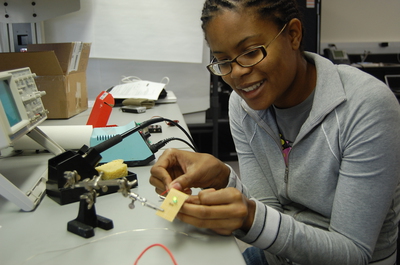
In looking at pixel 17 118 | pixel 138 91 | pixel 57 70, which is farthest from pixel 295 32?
pixel 138 91

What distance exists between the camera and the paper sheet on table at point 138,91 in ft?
6.10

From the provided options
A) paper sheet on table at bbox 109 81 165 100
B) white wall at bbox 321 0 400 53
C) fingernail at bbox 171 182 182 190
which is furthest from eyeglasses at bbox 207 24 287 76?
white wall at bbox 321 0 400 53

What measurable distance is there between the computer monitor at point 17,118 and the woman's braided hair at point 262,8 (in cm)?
44

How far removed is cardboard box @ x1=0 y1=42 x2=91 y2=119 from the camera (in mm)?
1425

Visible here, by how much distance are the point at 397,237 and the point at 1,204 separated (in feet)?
2.94

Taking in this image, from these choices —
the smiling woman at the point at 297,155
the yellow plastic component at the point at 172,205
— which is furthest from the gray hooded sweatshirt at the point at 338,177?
the yellow plastic component at the point at 172,205

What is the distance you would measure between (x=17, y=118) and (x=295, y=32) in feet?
2.14

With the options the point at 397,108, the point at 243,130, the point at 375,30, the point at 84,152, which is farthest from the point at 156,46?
the point at 375,30

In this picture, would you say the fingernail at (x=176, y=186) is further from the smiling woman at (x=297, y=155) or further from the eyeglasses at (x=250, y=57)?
the eyeglasses at (x=250, y=57)

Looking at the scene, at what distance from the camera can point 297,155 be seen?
82 cm

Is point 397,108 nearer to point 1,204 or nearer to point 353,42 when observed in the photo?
point 1,204

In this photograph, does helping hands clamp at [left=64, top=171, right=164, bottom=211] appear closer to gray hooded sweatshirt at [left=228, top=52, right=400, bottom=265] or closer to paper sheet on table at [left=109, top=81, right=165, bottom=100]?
gray hooded sweatshirt at [left=228, top=52, right=400, bottom=265]

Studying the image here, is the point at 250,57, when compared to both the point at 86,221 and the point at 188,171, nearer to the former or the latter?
the point at 188,171

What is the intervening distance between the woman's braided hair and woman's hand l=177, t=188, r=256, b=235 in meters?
0.39
